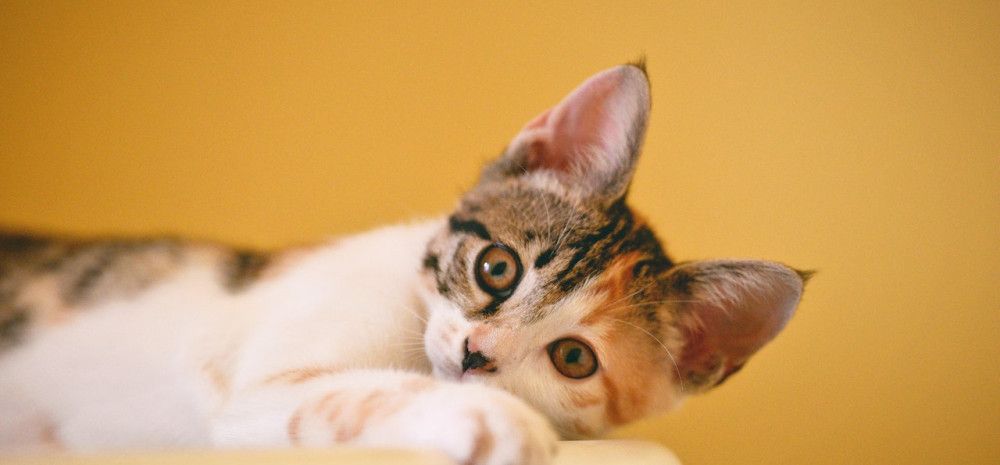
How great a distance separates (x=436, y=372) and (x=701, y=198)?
2.71 ft

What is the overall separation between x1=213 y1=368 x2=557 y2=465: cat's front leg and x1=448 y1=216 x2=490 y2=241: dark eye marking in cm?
26

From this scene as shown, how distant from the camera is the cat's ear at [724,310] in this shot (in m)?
0.79

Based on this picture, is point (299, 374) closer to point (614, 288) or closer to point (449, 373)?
point (449, 373)

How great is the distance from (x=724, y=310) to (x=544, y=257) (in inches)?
11.1

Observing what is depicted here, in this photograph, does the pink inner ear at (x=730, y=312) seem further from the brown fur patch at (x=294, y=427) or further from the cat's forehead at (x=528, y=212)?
the brown fur patch at (x=294, y=427)

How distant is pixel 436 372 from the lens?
2.59 feet


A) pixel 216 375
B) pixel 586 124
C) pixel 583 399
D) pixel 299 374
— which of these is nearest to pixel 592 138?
pixel 586 124

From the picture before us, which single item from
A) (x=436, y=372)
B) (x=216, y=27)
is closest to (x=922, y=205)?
(x=436, y=372)

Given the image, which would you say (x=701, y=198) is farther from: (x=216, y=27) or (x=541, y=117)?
(x=216, y=27)

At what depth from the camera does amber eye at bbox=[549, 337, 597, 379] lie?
2.57ft

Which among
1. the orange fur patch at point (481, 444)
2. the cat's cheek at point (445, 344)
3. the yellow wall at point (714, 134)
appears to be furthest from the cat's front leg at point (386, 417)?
the yellow wall at point (714, 134)

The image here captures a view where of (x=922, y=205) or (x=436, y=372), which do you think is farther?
(x=922, y=205)

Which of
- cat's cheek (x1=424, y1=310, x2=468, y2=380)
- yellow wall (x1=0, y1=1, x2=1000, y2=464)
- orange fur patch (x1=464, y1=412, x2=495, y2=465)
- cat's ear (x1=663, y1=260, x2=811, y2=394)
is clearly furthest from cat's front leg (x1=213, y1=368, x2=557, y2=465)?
yellow wall (x1=0, y1=1, x2=1000, y2=464)

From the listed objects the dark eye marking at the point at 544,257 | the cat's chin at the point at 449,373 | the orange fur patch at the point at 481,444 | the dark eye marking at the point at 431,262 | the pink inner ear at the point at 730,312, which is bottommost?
the orange fur patch at the point at 481,444
